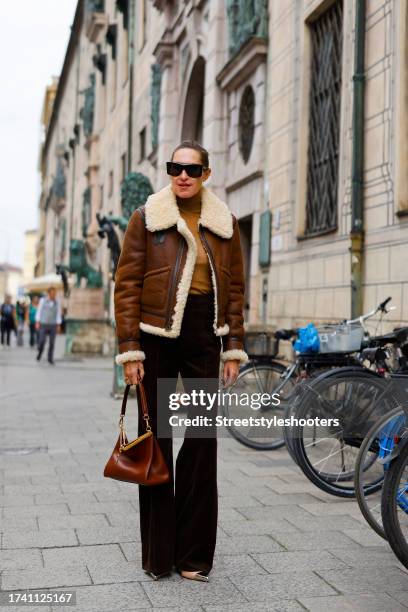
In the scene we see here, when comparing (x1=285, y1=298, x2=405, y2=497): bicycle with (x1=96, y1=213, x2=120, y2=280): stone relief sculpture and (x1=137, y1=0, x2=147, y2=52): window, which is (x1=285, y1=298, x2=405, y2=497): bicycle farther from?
(x1=137, y1=0, x2=147, y2=52): window

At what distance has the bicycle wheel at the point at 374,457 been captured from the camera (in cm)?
400

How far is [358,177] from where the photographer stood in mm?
8469

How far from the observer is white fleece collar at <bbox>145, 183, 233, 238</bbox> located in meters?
3.83

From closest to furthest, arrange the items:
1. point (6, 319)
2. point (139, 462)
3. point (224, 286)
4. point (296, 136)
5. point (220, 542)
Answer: point (139, 462), point (224, 286), point (220, 542), point (296, 136), point (6, 319)

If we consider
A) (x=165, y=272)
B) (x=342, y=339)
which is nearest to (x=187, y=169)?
(x=165, y=272)

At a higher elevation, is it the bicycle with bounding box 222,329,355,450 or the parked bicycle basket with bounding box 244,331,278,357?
the parked bicycle basket with bounding box 244,331,278,357

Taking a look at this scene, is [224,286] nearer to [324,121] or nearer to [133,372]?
[133,372]

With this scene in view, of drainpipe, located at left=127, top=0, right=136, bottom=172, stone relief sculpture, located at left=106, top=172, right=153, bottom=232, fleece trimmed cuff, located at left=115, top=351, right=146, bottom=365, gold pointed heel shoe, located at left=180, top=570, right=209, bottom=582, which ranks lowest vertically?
gold pointed heel shoe, located at left=180, top=570, right=209, bottom=582

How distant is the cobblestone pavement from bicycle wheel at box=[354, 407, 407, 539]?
0.19 meters

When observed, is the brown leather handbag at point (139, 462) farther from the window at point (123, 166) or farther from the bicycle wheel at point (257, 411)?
the window at point (123, 166)

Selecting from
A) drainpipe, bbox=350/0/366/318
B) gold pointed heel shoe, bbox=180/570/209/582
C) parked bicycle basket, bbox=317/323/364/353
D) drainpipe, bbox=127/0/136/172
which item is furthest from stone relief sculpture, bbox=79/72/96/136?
gold pointed heel shoe, bbox=180/570/209/582

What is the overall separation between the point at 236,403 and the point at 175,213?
358cm

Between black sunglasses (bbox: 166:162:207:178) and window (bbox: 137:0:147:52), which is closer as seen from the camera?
black sunglasses (bbox: 166:162:207:178)

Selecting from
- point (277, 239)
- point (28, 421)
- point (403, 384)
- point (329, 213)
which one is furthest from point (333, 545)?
point (277, 239)
